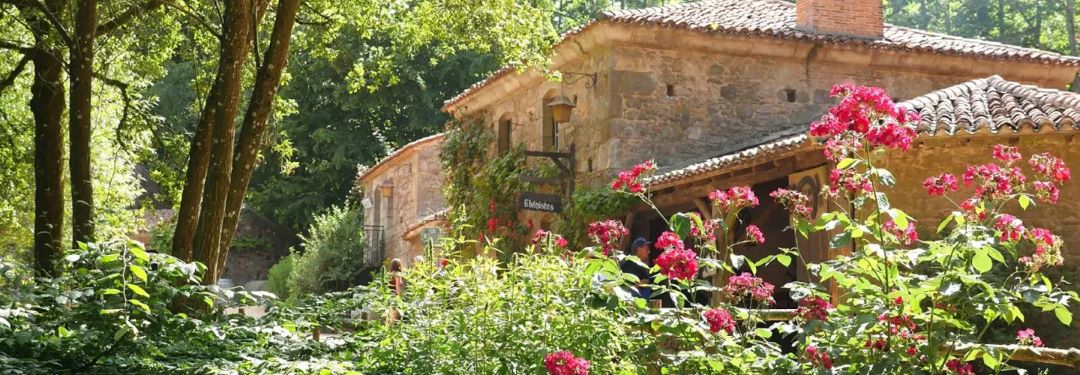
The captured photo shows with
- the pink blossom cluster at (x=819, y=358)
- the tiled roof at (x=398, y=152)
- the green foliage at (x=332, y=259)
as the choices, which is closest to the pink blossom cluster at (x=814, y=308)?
the pink blossom cluster at (x=819, y=358)

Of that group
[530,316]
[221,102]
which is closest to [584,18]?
[221,102]

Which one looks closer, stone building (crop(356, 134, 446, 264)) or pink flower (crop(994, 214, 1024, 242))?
pink flower (crop(994, 214, 1024, 242))

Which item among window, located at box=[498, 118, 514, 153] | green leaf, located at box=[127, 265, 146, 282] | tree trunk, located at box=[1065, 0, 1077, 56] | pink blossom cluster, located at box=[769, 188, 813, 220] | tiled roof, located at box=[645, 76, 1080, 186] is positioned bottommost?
green leaf, located at box=[127, 265, 146, 282]

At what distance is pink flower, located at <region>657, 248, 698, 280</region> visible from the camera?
5.14 meters

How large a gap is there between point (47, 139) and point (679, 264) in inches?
326

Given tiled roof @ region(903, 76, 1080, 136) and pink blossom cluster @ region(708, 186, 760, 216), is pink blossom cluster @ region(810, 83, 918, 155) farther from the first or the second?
tiled roof @ region(903, 76, 1080, 136)

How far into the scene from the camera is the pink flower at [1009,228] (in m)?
4.77

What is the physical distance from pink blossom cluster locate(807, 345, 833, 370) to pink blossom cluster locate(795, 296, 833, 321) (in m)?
0.16

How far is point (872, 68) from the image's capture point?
18125 millimetres

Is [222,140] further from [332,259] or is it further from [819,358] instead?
[332,259]

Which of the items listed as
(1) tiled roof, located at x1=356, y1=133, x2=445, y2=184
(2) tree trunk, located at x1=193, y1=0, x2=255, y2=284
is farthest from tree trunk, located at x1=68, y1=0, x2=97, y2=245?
(1) tiled roof, located at x1=356, y1=133, x2=445, y2=184

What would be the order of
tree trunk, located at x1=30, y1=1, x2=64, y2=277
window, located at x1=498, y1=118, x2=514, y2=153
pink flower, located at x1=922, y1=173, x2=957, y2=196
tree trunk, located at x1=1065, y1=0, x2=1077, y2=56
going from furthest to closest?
tree trunk, located at x1=1065, y1=0, x2=1077, y2=56
window, located at x1=498, y1=118, x2=514, y2=153
tree trunk, located at x1=30, y1=1, x2=64, y2=277
pink flower, located at x1=922, y1=173, x2=957, y2=196

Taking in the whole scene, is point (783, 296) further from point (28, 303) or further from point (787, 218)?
point (28, 303)

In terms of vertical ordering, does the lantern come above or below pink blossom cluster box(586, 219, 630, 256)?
above
